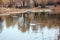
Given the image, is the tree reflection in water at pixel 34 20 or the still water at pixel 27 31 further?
the tree reflection in water at pixel 34 20

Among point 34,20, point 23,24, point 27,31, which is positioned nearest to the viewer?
point 27,31

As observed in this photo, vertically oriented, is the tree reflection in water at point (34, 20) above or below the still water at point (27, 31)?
below

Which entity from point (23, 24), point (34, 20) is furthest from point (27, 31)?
→ point (34, 20)

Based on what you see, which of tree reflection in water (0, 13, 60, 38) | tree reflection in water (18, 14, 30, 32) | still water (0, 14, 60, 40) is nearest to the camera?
still water (0, 14, 60, 40)

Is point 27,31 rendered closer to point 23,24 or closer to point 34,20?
point 23,24

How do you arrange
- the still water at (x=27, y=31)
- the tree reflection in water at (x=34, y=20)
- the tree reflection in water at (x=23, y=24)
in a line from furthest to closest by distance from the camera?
the tree reflection in water at (x=34, y=20) < the tree reflection in water at (x=23, y=24) < the still water at (x=27, y=31)

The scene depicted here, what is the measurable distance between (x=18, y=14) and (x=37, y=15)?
67 cm

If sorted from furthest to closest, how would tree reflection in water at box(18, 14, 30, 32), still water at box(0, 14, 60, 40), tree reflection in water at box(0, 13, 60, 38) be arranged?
tree reflection in water at box(0, 13, 60, 38)
tree reflection in water at box(18, 14, 30, 32)
still water at box(0, 14, 60, 40)

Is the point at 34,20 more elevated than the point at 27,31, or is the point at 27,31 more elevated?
the point at 27,31

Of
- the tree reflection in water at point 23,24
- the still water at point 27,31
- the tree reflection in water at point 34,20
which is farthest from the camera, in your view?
the tree reflection in water at point 34,20

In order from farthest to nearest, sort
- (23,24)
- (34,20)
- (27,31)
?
1. (34,20)
2. (23,24)
3. (27,31)

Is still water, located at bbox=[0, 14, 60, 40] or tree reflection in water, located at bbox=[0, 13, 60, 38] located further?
tree reflection in water, located at bbox=[0, 13, 60, 38]

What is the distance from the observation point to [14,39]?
401 centimetres

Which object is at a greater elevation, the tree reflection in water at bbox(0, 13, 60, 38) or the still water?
the still water
